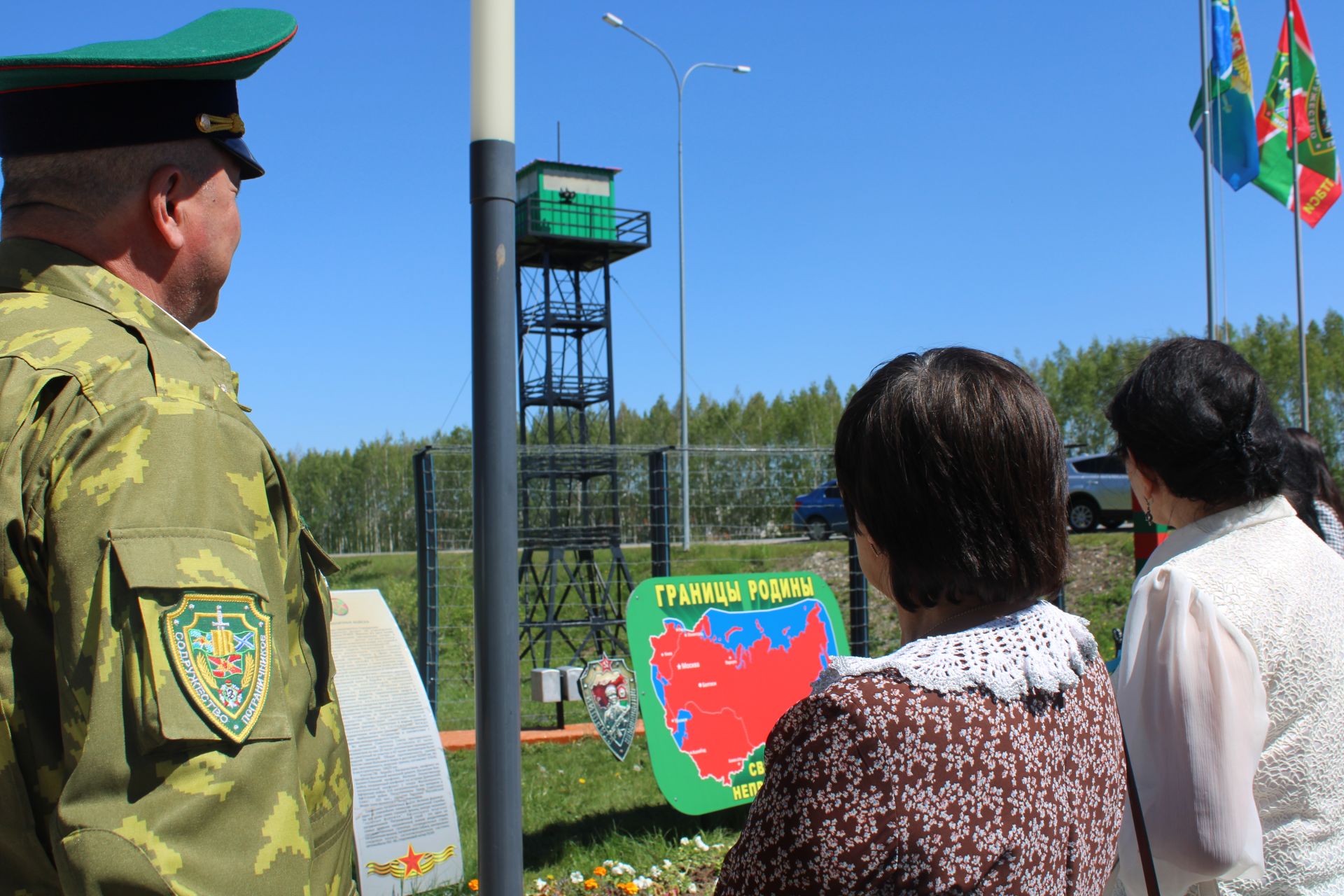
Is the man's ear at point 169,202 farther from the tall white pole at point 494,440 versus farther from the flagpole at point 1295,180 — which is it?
the flagpole at point 1295,180

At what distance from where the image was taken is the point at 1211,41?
10227 mm

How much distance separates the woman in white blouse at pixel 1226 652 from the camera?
1646mm

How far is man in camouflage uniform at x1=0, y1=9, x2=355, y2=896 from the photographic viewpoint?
3.59ft

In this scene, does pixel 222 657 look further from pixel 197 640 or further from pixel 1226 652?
pixel 1226 652

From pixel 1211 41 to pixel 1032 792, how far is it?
11.4 m

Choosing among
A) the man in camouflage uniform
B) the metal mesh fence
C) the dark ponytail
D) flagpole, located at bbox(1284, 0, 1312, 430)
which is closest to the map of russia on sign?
the metal mesh fence

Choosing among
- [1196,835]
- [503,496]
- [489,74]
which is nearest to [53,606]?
[503,496]

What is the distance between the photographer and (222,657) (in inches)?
45.4

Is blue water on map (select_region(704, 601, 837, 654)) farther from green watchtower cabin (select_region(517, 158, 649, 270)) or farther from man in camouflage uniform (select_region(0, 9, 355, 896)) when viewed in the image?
green watchtower cabin (select_region(517, 158, 649, 270))

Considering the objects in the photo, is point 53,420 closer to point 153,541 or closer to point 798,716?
point 153,541

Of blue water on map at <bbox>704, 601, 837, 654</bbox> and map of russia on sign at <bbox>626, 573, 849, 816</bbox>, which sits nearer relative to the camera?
map of russia on sign at <bbox>626, 573, 849, 816</bbox>

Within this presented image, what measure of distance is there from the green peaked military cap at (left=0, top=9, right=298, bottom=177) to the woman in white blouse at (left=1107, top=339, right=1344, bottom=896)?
181 centimetres

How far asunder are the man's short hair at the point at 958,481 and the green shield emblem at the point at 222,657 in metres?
0.82

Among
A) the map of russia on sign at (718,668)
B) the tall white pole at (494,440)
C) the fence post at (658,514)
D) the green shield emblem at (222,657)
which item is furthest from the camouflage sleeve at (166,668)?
the fence post at (658,514)
